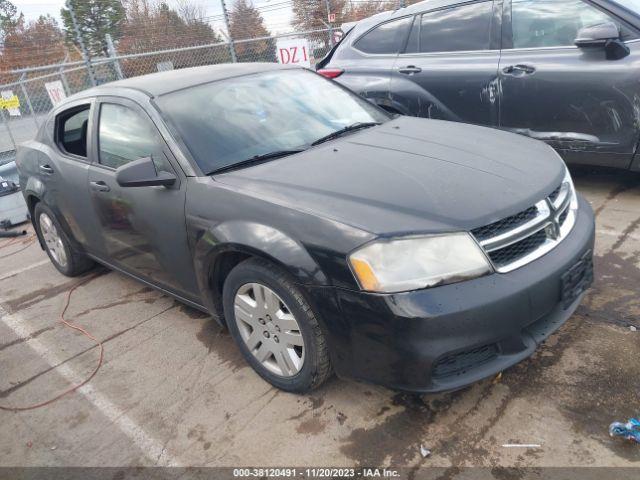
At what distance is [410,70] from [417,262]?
3650mm

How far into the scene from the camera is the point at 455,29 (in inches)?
201

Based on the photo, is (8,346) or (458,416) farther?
(8,346)

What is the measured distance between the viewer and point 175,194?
9.49ft

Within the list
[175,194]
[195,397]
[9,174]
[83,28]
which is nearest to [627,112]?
[175,194]

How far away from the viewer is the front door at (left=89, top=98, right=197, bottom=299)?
297cm

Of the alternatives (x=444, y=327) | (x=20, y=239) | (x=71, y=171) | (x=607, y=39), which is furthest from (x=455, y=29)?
(x=20, y=239)

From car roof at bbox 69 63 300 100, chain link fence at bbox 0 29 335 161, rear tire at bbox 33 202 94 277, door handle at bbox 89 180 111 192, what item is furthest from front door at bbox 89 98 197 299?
chain link fence at bbox 0 29 335 161

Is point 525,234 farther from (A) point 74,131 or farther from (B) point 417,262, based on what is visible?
(A) point 74,131

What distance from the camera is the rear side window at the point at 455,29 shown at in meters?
4.90

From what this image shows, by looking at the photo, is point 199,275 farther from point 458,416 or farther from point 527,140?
point 527,140

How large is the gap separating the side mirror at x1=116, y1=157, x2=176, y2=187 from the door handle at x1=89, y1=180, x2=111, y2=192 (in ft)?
2.21

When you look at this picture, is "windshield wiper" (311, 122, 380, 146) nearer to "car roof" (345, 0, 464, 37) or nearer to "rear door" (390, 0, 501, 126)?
"rear door" (390, 0, 501, 126)

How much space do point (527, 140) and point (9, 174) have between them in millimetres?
6461

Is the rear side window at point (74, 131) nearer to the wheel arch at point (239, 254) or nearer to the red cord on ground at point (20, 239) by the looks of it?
the wheel arch at point (239, 254)
